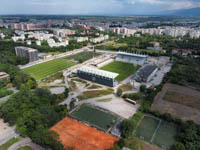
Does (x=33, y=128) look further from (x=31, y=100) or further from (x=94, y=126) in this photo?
(x=94, y=126)

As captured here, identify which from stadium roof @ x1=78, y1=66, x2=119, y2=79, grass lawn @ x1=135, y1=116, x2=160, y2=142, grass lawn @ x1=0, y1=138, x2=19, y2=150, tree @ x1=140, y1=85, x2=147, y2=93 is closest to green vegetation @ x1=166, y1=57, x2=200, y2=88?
tree @ x1=140, y1=85, x2=147, y2=93

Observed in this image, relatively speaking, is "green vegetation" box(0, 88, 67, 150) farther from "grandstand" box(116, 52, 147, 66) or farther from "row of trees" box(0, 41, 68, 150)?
"grandstand" box(116, 52, 147, 66)

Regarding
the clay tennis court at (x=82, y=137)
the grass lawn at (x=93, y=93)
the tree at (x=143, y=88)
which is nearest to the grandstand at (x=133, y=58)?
the tree at (x=143, y=88)

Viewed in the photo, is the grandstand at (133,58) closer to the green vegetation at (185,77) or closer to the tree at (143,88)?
the green vegetation at (185,77)

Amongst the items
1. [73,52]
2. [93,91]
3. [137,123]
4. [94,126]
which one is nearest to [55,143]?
[94,126]

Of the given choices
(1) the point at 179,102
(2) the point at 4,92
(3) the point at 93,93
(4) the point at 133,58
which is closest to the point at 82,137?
(3) the point at 93,93

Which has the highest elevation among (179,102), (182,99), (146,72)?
Answer: (146,72)

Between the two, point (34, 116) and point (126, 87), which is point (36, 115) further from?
point (126, 87)
